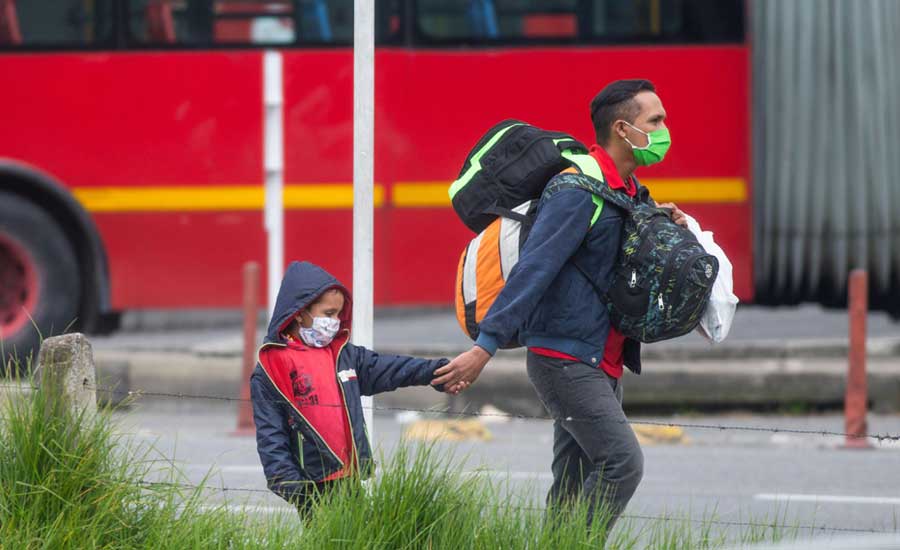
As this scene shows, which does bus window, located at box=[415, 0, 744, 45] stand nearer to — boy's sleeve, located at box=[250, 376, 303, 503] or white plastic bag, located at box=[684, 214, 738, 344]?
white plastic bag, located at box=[684, 214, 738, 344]

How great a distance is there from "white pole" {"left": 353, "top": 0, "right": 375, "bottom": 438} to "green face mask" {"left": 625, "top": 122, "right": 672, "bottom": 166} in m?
0.92

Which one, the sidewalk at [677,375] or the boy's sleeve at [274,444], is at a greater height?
the boy's sleeve at [274,444]

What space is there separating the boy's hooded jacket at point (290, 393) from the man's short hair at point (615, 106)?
90cm

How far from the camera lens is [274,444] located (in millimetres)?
4406

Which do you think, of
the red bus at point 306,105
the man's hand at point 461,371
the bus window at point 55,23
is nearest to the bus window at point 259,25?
the red bus at point 306,105

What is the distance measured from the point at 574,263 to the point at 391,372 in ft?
2.09

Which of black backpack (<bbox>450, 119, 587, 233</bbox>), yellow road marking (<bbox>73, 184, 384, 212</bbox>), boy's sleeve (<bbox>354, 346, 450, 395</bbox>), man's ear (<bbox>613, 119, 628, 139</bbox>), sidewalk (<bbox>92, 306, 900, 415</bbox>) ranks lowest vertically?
sidewalk (<bbox>92, 306, 900, 415</bbox>)

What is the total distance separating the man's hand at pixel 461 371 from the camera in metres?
4.58

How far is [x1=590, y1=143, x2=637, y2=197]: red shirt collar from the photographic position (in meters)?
4.79

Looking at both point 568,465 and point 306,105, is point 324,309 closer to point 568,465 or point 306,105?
point 568,465

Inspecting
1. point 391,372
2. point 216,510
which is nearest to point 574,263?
point 391,372

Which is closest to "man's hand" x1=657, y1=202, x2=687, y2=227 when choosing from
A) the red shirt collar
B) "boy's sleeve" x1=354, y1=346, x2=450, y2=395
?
the red shirt collar

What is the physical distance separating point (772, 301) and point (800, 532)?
6.10 metres

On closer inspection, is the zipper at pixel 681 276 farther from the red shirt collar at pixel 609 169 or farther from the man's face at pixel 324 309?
the man's face at pixel 324 309
